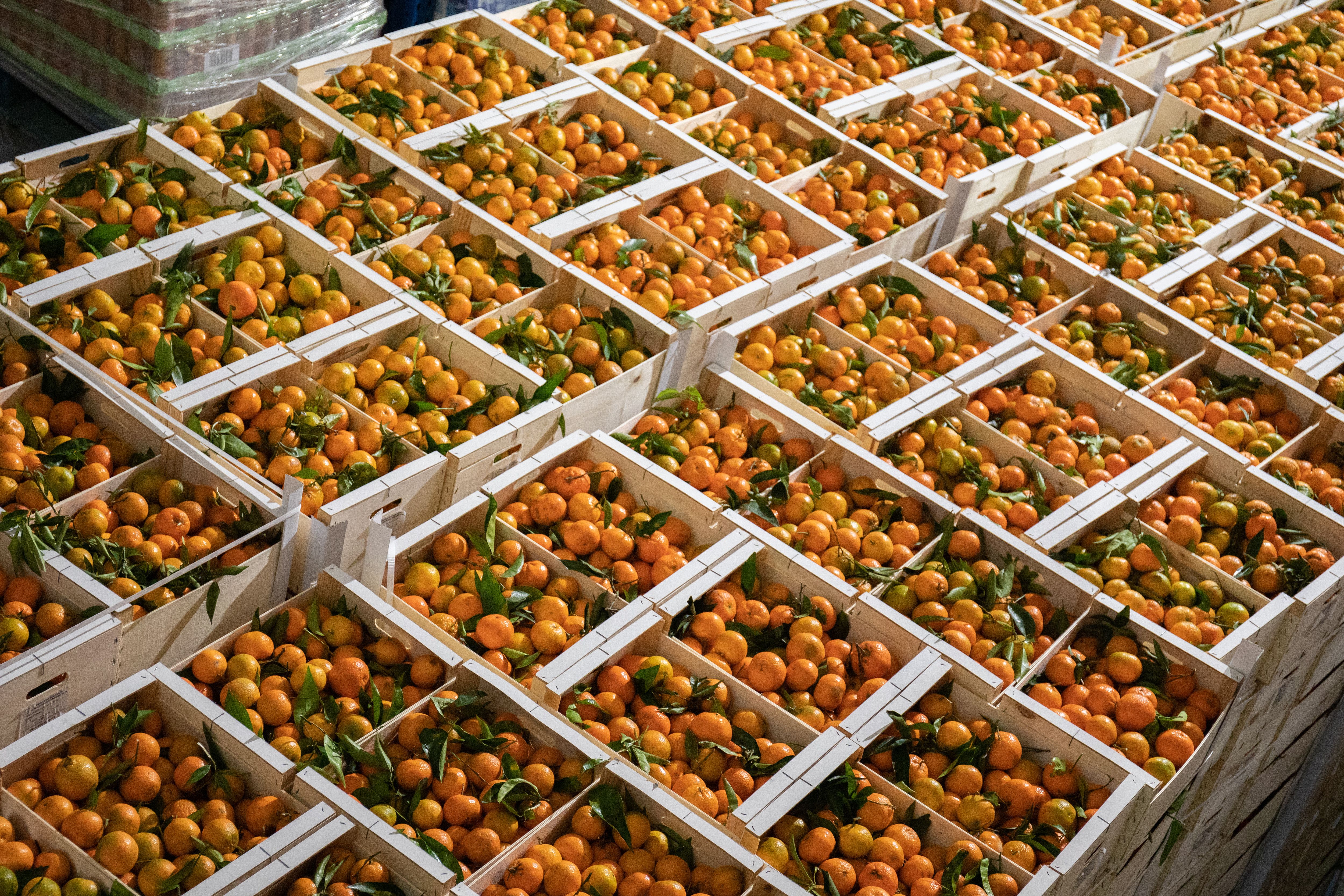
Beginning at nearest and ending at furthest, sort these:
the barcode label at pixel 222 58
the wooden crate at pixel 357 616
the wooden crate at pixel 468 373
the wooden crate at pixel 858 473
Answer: the wooden crate at pixel 357 616
the wooden crate at pixel 468 373
the wooden crate at pixel 858 473
the barcode label at pixel 222 58

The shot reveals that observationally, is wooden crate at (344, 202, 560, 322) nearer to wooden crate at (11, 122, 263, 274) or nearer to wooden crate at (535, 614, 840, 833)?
wooden crate at (11, 122, 263, 274)

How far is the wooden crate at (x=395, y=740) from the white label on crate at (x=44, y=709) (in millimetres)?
466

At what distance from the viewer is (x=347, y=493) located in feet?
9.80

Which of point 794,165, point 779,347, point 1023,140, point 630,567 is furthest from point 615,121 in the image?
point 630,567

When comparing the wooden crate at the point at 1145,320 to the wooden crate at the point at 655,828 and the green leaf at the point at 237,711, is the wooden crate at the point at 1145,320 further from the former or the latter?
the green leaf at the point at 237,711

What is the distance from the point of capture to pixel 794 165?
178 inches

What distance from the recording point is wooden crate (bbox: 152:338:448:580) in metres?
2.87

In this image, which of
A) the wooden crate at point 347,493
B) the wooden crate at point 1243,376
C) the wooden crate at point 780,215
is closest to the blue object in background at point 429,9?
the wooden crate at point 780,215

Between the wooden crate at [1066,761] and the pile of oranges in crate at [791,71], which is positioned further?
the pile of oranges in crate at [791,71]

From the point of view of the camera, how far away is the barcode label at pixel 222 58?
419 centimetres

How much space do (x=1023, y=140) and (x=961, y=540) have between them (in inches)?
82.2

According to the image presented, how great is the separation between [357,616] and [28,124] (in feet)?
8.21

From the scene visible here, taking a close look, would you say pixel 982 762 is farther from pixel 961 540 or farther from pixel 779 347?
pixel 779 347

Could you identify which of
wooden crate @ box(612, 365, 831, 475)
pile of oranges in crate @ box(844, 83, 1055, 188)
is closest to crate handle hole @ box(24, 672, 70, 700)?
wooden crate @ box(612, 365, 831, 475)
